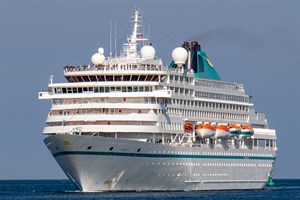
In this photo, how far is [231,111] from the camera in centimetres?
9544

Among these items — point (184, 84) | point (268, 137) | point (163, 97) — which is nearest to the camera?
point (163, 97)

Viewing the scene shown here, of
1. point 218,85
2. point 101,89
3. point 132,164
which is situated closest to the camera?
point 132,164

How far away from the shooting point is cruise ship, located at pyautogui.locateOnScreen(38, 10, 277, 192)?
254 feet

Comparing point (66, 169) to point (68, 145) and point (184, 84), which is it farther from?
point (184, 84)

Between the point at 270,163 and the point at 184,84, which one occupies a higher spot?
the point at 184,84

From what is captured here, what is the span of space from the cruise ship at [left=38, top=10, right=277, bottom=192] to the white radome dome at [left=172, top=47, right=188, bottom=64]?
0.08 metres

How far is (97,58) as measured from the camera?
8362 cm

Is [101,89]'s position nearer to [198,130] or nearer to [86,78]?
[86,78]

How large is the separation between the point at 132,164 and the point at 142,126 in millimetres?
3163

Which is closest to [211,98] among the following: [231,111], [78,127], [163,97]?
[231,111]

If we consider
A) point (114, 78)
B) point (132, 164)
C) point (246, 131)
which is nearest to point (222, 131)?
point (246, 131)

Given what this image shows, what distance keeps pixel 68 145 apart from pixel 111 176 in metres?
4.16

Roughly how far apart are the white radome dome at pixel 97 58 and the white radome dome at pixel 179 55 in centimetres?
707

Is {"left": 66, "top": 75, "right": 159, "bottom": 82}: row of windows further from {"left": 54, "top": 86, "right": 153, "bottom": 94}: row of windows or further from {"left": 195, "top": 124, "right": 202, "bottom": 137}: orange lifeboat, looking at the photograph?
{"left": 195, "top": 124, "right": 202, "bottom": 137}: orange lifeboat
